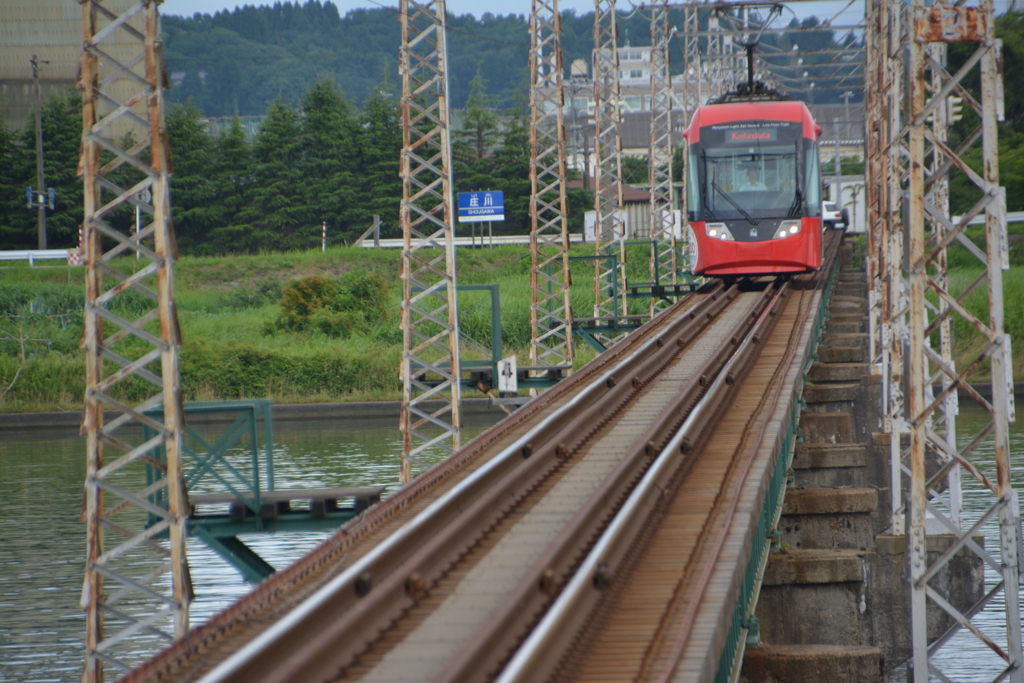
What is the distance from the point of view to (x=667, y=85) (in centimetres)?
3916

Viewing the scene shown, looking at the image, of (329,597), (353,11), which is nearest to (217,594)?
(329,597)

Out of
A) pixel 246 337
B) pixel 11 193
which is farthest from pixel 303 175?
pixel 246 337

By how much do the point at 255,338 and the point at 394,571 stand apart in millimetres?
38759

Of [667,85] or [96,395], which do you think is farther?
[667,85]

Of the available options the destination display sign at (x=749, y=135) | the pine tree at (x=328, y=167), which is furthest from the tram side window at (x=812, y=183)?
the pine tree at (x=328, y=167)

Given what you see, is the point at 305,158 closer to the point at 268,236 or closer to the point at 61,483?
the point at 268,236

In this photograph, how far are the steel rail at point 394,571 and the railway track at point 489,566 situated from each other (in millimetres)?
11

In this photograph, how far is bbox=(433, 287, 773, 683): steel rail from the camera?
560 cm

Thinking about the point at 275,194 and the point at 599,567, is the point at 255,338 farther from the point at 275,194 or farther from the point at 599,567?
the point at 599,567

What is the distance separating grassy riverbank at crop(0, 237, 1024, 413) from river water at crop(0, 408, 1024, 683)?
10.2 ft

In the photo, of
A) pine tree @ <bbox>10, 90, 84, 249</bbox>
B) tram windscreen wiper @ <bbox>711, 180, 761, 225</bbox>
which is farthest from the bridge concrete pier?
pine tree @ <bbox>10, 90, 84, 249</bbox>

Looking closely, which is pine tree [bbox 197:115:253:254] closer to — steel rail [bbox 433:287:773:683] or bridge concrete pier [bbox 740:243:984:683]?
bridge concrete pier [bbox 740:243:984:683]

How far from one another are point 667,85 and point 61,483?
2168 centimetres

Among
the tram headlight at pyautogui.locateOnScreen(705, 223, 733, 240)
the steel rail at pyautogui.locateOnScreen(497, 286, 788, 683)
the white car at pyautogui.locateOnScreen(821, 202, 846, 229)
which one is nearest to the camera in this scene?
the steel rail at pyautogui.locateOnScreen(497, 286, 788, 683)
